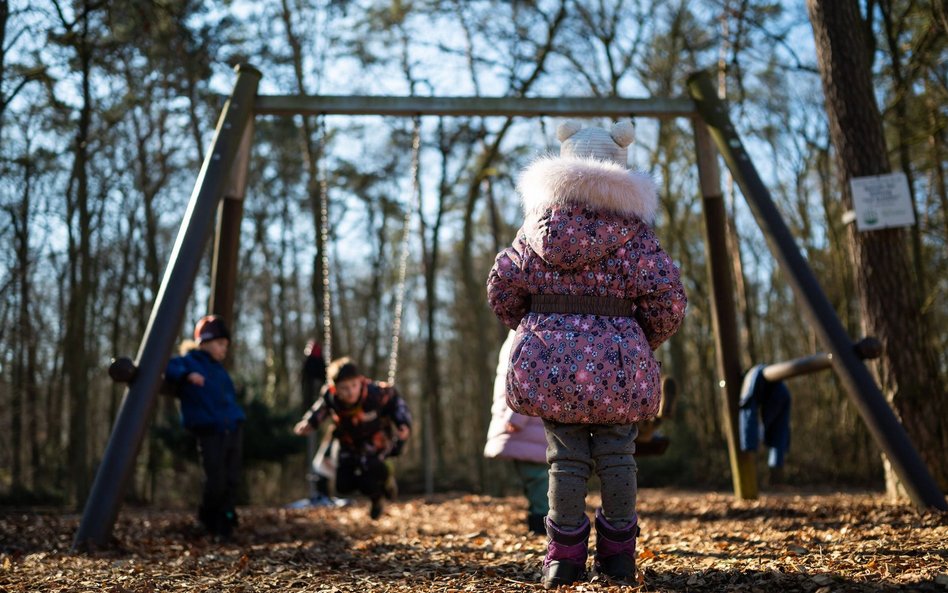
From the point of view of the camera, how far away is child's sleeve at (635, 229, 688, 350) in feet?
10.7

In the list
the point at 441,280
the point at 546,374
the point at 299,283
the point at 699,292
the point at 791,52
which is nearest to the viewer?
the point at 546,374

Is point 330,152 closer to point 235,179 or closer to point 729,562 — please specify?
point 235,179

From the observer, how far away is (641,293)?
10.7 feet

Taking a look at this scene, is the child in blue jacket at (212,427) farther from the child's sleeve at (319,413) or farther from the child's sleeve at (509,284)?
the child's sleeve at (509,284)

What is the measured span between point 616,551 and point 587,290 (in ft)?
3.00

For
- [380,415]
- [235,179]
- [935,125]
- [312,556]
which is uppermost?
[935,125]

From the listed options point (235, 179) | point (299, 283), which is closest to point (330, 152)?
point (299, 283)

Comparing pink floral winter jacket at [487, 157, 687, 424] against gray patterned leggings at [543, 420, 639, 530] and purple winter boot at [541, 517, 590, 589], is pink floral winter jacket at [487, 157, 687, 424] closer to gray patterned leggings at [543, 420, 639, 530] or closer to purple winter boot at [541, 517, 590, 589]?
gray patterned leggings at [543, 420, 639, 530]

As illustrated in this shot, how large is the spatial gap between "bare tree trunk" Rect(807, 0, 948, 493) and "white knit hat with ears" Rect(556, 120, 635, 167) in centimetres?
254

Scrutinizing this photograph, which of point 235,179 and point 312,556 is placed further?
point 235,179

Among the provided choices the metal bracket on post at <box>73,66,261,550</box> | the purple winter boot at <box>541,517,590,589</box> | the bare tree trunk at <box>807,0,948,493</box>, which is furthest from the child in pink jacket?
the bare tree trunk at <box>807,0,948,493</box>

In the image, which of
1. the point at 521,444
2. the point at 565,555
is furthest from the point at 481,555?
the point at 565,555

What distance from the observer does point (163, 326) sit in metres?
5.11

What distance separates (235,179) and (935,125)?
20.7ft
